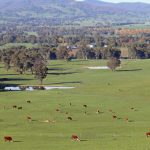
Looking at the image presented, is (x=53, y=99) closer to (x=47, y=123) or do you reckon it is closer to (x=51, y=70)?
(x=47, y=123)

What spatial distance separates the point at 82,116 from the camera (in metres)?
61.3

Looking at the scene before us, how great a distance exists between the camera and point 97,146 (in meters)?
38.4

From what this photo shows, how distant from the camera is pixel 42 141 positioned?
4188 cm

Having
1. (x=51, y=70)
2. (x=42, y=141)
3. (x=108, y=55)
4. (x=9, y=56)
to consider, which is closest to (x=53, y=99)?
(x=42, y=141)

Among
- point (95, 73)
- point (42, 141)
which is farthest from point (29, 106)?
point (95, 73)

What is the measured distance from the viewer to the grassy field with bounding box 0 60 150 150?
40.5m

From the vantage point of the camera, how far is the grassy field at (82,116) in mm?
40500


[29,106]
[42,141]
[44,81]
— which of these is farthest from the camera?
[44,81]

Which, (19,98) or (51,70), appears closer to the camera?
(19,98)

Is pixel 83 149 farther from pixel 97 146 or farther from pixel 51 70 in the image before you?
pixel 51 70

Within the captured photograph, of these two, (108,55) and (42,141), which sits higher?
(42,141)

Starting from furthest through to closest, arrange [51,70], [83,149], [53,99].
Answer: [51,70] → [53,99] → [83,149]

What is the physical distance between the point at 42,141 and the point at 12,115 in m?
20.3

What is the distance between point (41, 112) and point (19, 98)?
16.3 m
